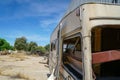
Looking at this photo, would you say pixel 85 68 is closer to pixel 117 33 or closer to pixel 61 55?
pixel 117 33

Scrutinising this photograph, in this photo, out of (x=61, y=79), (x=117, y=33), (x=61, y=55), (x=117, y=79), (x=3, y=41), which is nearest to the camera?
(x=117, y=79)

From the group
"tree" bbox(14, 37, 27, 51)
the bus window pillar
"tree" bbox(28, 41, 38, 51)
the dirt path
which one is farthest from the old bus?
"tree" bbox(14, 37, 27, 51)

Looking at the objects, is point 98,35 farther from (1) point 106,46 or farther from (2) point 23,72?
(2) point 23,72

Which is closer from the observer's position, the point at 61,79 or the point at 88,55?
the point at 88,55

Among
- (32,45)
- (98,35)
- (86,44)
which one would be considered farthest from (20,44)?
(86,44)

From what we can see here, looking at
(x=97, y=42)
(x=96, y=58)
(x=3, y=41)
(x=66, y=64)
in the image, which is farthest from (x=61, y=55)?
(x=3, y=41)

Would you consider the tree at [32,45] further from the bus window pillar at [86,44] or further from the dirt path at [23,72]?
the bus window pillar at [86,44]

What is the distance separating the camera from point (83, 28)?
4.10 m

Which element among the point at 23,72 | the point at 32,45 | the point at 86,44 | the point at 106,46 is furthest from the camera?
the point at 32,45

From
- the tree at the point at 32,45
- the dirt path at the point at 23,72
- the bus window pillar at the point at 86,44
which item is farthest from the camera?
the tree at the point at 32,45

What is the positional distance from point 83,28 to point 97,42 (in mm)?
1002

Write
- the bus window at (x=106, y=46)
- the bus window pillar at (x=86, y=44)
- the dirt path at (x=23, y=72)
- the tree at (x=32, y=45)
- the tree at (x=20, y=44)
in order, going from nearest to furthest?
the bus window pillar at (x=86, y=44) < the bus window at (x=106, y=46) < the dirt path at (x=23, y=72) < the tree at (x=32, y=45) < the tree at (x=20, y=44)

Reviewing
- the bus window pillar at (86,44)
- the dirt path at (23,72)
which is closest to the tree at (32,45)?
the dirt path at (23,72)

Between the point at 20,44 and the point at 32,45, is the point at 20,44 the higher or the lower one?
the higher one
